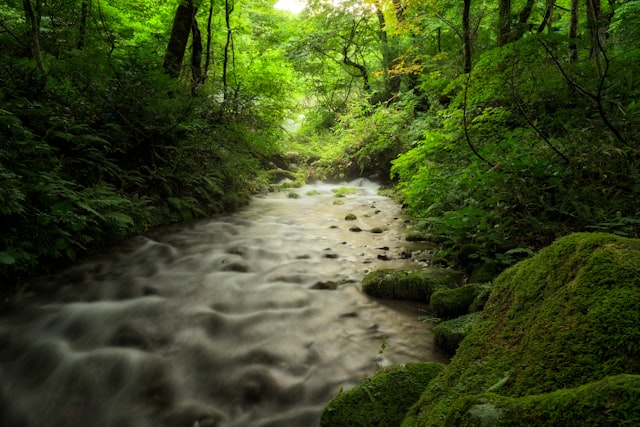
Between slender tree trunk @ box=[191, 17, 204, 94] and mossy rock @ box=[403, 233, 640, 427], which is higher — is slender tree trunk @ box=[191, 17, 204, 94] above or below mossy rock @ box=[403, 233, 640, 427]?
above

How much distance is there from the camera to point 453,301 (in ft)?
10.6

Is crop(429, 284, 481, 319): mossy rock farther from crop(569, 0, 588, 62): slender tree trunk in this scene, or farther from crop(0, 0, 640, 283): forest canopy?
crop(569, 0, 588, 62): slender tree trunk

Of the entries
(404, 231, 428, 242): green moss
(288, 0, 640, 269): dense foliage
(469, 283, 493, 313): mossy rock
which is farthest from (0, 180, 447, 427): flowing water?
(288, 0, 640, 269): dense foliage

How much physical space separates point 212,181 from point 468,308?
22.1 feet

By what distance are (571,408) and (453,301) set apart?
2478 millimetres

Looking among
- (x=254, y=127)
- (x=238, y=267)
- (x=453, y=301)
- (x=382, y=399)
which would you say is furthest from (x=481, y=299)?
(x=254, y=127)

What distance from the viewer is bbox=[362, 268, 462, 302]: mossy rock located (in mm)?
3707

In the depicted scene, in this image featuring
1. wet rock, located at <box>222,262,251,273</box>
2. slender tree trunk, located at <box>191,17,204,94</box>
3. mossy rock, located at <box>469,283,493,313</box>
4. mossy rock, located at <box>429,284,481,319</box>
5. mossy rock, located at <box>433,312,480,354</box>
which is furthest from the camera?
slender tree trunk, located at <box>191,17,204,94</box>

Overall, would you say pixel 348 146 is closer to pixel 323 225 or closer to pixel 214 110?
pixel 214 110

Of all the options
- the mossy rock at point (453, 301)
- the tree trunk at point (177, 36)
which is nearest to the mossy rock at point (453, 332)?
the mossy rock at point (453, 301)

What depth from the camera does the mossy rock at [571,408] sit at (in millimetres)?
792

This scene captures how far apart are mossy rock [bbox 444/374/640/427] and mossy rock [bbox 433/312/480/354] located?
1.80m

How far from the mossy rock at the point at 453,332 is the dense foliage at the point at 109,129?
4.15 m

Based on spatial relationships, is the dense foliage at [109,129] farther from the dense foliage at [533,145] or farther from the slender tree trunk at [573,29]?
the slender tree trunk at [573,29]
